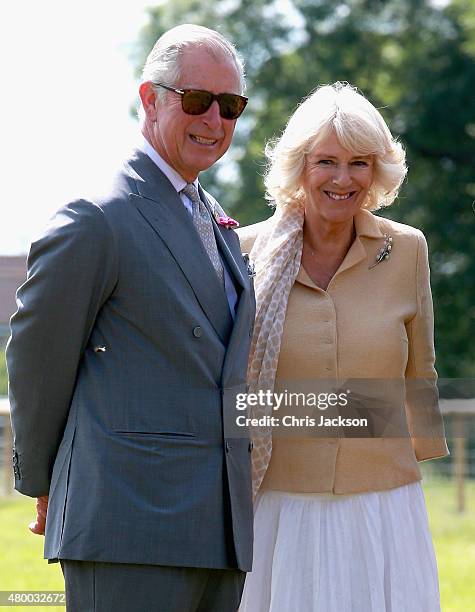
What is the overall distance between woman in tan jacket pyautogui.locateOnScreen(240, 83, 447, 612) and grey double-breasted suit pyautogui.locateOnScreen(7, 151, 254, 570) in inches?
27.4

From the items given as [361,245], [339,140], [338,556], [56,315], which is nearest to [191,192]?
[56,315]

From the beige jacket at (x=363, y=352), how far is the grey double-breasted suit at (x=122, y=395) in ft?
2.30

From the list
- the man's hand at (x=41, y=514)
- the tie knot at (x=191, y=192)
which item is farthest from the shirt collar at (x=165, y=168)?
the man's hand at (x=41, y=514)

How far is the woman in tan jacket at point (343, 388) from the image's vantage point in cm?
356

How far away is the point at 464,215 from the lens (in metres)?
21.7

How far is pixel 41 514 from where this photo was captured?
2.99 m

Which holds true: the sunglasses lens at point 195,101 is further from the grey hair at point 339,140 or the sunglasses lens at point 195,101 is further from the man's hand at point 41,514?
the man's hand at point 41,514

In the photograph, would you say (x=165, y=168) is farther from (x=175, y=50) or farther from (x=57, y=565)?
(x=57, y=565)

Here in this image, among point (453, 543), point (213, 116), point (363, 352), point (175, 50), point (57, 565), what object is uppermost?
point (175, 50)

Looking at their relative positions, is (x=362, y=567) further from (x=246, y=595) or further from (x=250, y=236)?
(x=250, y=236)

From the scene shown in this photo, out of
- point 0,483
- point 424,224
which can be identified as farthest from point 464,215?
point 0,483

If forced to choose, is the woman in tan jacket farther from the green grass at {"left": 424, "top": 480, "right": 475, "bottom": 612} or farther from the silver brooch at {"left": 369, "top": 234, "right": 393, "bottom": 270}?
the green grass at {"left": 424, "top": 480, "right": 475, "bottom": 612}

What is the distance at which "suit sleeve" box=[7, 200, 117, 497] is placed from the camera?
2703 millimetres

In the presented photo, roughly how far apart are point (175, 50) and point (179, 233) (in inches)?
19.2
